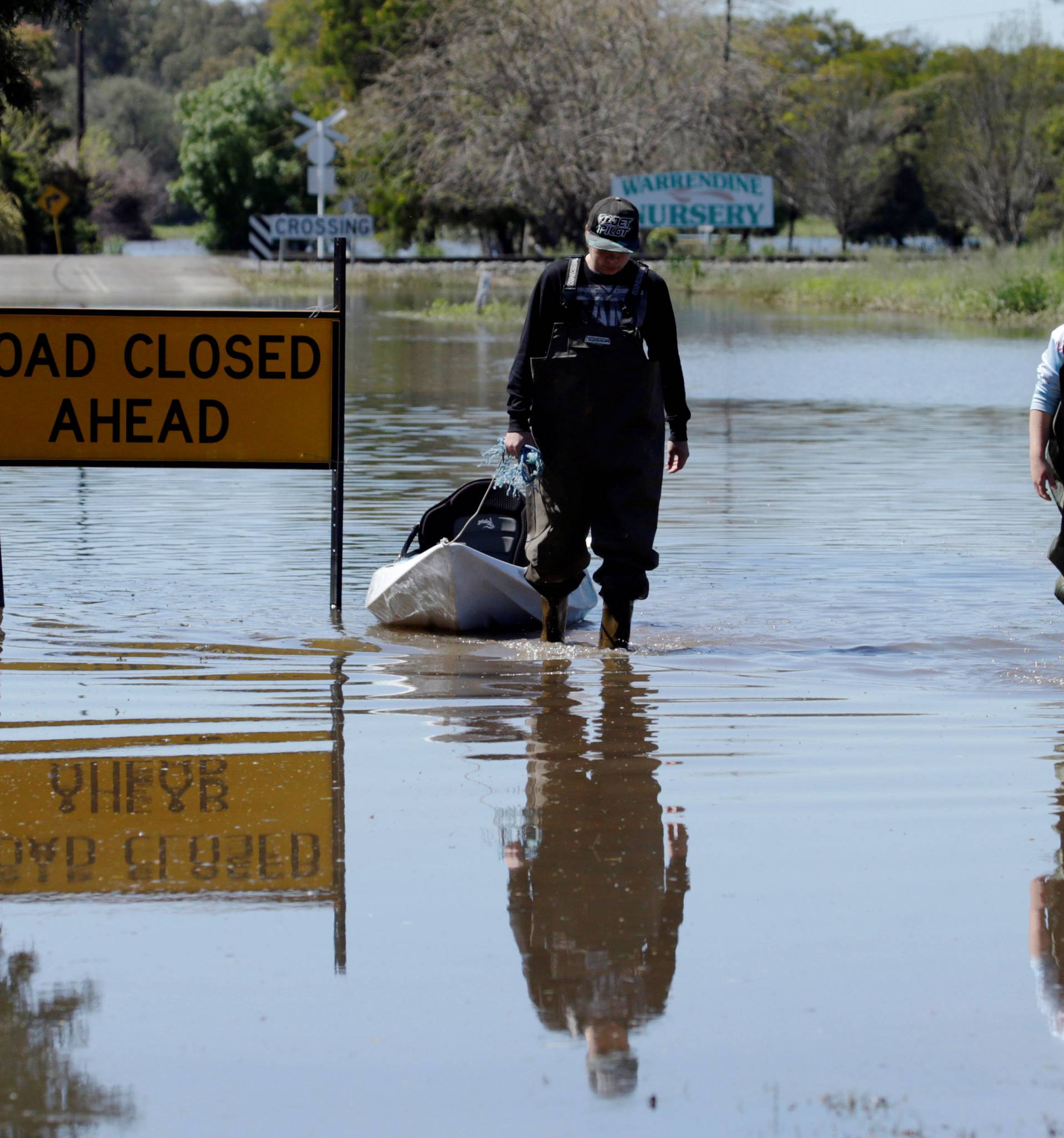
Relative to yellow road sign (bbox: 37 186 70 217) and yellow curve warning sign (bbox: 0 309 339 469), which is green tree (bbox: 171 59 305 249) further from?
yellow curve warning sign (bbox: 0 309 339 469)

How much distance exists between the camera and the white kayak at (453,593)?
8.05m

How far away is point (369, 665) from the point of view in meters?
7.27

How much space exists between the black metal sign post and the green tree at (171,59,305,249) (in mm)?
60989

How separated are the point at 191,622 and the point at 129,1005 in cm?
452

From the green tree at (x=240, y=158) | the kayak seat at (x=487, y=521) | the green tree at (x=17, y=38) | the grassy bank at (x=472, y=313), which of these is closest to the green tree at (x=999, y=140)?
the green tree at (x=240, y=158)

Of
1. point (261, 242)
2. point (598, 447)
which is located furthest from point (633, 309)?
point (261, 242)

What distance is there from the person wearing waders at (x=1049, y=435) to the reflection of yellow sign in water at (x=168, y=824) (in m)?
2.87

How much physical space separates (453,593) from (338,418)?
882 mm

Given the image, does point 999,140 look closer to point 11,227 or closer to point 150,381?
point 11,227

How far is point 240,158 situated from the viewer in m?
69.6

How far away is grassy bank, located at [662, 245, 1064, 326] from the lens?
119 feet

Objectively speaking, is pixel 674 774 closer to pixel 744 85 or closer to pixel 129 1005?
pixel 129 1005

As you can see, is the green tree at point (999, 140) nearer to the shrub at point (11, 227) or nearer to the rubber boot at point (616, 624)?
the shrub at point (11, 227)

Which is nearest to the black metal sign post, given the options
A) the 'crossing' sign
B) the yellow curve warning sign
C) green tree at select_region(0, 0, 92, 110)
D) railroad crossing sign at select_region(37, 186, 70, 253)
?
the yellow curve warning sign
